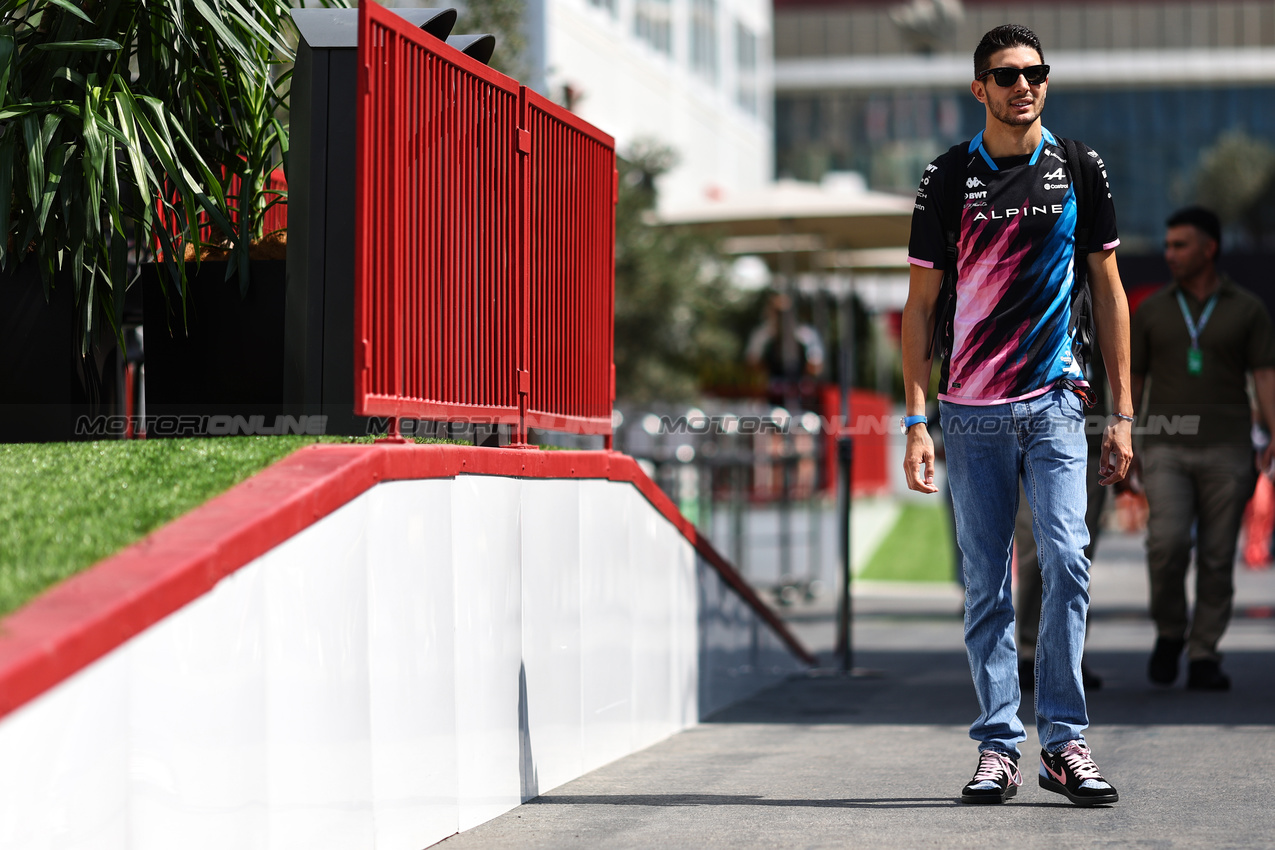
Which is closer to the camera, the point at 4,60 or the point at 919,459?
the point at 919,459

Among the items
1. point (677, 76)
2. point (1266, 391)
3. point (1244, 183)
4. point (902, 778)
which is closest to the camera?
point (902, 778)

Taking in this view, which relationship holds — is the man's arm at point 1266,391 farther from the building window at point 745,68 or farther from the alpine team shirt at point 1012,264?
the building window at point 745,68

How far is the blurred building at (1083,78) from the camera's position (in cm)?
6112

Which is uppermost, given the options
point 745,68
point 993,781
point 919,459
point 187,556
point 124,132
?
point 745,68

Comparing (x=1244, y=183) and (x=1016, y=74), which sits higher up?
(x=1244, y=183)

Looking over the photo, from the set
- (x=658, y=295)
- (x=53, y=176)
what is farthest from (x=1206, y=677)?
(x=658, y=295)

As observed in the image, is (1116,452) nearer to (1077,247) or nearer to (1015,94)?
(1077,247)

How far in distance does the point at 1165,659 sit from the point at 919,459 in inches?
149

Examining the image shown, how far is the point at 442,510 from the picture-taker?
428 centimetres

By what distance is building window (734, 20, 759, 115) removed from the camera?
1378 inches

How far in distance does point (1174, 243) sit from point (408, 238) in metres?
4.61

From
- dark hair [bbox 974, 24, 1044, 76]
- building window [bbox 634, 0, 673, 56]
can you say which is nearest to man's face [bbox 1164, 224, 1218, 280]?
dark hair [bbox 974, 24, 1044, 76]

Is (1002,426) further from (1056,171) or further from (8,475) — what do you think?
(8,475)

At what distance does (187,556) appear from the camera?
123 inches
